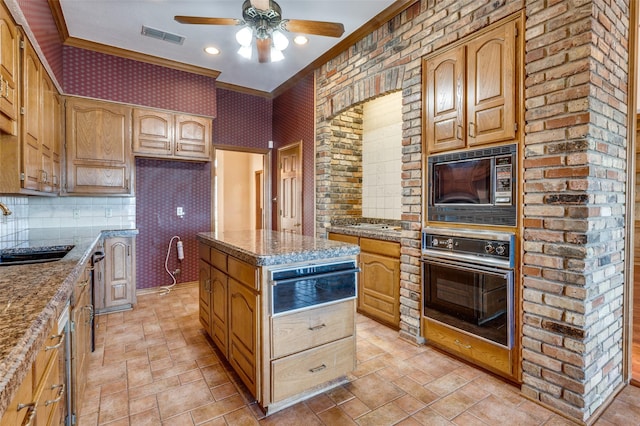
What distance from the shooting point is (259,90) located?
517 cm

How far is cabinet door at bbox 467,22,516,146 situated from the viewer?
212 centimetres

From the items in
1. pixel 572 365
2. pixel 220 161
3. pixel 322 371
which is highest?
pixel 220 161

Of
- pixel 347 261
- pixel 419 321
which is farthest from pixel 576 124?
pixel 419 321

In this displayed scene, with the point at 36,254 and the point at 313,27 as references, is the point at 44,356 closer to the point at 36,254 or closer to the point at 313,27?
the point at 36,254

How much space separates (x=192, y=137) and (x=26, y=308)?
12.0 feet

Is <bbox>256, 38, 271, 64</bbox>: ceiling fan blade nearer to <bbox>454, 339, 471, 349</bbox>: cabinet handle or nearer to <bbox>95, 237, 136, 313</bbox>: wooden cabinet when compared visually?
<bbox>95, 237, 136, 313</bbox>: wooden cabinet

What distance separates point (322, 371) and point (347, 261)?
2.28 feet

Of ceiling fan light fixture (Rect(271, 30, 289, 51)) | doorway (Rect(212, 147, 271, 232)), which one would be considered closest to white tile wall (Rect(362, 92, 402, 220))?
ceiling fan light fixture (Rect(271, 30, 289, 51))

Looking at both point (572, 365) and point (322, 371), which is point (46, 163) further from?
point (572, 365)

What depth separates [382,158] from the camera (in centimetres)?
410

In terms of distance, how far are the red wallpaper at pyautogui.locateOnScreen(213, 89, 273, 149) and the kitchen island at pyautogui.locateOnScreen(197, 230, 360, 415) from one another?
3.09 m

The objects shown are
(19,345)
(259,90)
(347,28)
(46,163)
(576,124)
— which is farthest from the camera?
(259,90)

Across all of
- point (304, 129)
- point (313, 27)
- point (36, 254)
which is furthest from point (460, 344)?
point (304, 129)

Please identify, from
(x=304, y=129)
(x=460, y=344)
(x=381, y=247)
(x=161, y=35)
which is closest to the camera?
(x=460, y=344)
